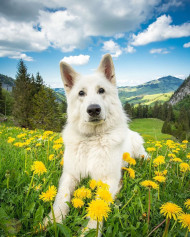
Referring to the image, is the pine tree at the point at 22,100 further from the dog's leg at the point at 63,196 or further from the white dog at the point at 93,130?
the dog's leg at the point at 63,196

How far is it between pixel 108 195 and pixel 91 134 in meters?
2.00

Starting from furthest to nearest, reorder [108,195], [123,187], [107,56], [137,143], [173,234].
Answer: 1. [137,143]
2. [107,56]
3. [123,187]
4. [173,234]
5. [108,195]

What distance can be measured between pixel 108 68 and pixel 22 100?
3350 centimetres

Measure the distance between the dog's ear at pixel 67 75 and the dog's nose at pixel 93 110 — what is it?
1.26 metres

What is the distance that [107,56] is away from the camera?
11.7 feet

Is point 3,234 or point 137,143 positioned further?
point 137,143

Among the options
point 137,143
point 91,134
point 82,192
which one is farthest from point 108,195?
point 137,143

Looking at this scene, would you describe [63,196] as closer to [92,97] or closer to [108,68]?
[92,97]

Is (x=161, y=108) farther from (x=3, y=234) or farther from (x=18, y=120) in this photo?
(x=3, y=234)

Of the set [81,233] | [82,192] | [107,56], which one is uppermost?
[107,56]

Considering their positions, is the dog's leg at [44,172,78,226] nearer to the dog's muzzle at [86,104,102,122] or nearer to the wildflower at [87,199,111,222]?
the wildflower at [87,199,111,222]

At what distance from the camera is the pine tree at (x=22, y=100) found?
32.2 metres

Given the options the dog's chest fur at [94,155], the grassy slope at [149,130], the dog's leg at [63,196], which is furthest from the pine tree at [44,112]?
the dog's leg at [63,196]

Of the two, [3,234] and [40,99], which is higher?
[40,99]
